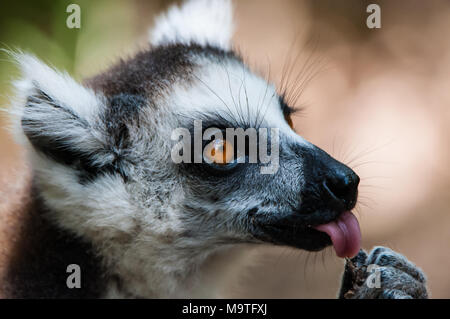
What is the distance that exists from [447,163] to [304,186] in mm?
3726

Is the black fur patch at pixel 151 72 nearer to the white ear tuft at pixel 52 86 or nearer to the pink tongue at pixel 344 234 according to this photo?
the white ear tuft at pixel 52 86

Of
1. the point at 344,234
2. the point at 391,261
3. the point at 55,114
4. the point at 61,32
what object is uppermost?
the point at 61,32

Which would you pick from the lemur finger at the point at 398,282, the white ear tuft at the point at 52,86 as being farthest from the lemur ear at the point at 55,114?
the lemur finger at the point at 398,282

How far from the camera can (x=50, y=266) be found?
217cm

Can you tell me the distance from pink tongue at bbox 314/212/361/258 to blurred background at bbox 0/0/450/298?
92.6 inches

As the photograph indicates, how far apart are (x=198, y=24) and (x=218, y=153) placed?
51.4 inches

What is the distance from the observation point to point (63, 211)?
7.18 feet

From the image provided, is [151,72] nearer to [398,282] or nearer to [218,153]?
[218,153]

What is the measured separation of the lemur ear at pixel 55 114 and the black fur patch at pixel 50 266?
0.32 metres

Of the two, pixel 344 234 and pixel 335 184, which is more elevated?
pixel 335 184

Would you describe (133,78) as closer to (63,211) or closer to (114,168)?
(114,168)

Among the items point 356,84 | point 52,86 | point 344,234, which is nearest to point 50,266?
point 52,86
